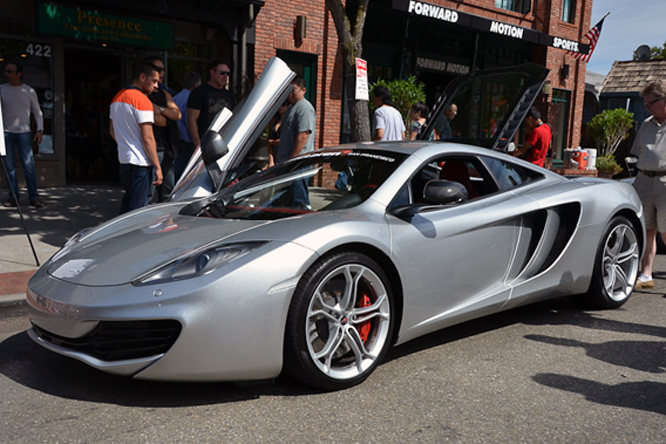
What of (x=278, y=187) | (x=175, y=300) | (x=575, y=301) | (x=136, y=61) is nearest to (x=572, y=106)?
(x=136, y=61)

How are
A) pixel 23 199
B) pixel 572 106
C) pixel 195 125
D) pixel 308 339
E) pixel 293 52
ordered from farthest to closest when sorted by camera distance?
pixel 572 106
pixel 293 52
pixel 23 199
pixel 195 125
pixel 308 339

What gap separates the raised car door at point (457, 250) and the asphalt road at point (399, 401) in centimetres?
30

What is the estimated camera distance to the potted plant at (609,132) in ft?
68.1

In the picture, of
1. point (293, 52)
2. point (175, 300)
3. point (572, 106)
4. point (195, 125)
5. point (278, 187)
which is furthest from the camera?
point (572, 106)

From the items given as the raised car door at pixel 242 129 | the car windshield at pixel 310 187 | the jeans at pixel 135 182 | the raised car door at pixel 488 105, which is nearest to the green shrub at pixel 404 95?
the raised car door at pixel 488 105

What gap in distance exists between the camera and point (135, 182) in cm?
645

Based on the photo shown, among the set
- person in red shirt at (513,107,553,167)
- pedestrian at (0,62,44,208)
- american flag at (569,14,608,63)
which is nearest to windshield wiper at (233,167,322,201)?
person in red shirt at (513,107,553,167)

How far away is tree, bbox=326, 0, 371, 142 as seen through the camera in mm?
8438

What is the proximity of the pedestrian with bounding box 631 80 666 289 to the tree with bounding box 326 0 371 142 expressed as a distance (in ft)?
12.4

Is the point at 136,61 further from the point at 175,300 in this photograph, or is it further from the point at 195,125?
the point at 175,300

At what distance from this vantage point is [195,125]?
23.2ft

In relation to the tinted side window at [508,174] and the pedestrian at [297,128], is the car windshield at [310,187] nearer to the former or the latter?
the tinted side window at [508,174]

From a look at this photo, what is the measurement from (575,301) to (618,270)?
424 mm

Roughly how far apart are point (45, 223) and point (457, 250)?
589cm
